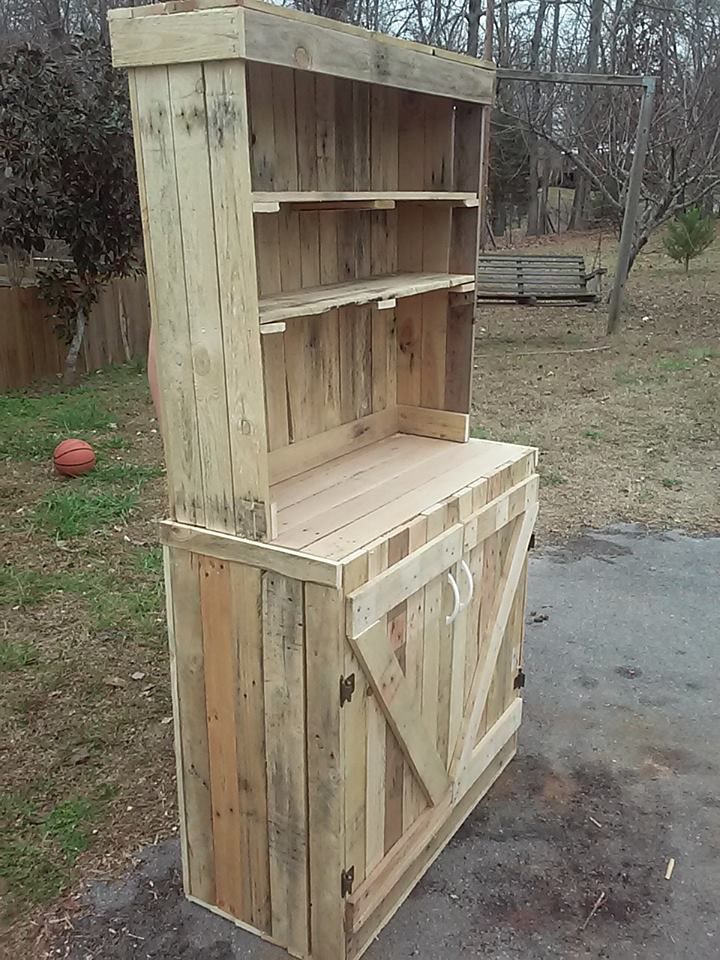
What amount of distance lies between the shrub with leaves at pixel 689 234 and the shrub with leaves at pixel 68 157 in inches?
350

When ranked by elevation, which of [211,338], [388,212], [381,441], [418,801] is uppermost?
[388,212]

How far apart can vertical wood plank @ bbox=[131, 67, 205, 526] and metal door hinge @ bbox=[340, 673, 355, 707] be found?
503 mm

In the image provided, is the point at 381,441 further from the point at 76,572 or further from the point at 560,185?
the point at 560,185

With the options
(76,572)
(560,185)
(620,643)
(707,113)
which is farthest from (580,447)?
(560,185)

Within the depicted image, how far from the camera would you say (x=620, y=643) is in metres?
3.89

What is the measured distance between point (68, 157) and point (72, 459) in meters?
3.01

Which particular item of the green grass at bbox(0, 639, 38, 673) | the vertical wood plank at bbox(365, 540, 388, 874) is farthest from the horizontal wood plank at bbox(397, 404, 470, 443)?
the green grass at bbox(0, 639, 38, 673)

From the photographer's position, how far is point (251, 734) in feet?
7.21

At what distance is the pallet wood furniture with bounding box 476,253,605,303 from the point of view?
10320 mm

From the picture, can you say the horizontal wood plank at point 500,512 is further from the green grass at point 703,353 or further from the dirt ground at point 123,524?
the green grass at point 703,353

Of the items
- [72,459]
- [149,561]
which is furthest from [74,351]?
[149,561]

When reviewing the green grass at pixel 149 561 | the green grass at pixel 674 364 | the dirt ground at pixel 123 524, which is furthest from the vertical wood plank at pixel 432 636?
the green grass at pixel 674 364

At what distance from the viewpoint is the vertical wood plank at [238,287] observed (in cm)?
178

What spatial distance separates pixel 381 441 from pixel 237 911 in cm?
145
